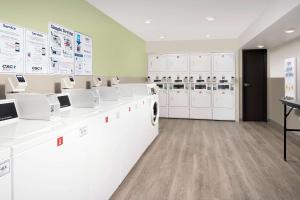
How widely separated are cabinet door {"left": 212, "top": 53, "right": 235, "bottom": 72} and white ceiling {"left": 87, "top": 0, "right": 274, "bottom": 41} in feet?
3.18

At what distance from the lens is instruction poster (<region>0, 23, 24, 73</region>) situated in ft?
7.18

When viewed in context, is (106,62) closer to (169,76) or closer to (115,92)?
(115,92)

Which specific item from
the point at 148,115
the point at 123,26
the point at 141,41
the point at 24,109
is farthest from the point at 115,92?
the point at 141,41

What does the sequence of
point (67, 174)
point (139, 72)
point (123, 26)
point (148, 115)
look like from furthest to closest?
1. point (139, 72)
2. point (123, 26)
3. point (148, 115)
4. point (67, 174)

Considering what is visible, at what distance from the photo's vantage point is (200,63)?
7.30 metres

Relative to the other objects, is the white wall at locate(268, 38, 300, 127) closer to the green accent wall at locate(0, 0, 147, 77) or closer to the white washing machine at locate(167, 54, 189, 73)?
the white washing machine at locate(167, 54, 189, 73)

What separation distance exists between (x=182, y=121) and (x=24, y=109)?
5533mm

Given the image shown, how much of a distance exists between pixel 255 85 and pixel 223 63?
3.53 feet

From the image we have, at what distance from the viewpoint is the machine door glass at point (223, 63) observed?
7051 millimetres

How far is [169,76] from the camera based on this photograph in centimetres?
755

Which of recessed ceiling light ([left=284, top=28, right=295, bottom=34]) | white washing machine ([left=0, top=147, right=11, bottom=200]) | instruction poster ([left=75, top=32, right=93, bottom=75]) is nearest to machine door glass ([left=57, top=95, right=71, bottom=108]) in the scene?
instruction poster ([left=75, top=32, right=93, bottom=75])

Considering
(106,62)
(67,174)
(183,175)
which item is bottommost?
(183,175)

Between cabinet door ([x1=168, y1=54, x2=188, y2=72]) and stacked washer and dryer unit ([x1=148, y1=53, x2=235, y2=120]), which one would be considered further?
cabinet door ([x1=168, y1=54, x2=188, y2=72])

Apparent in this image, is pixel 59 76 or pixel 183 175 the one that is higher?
pixel 59 76
